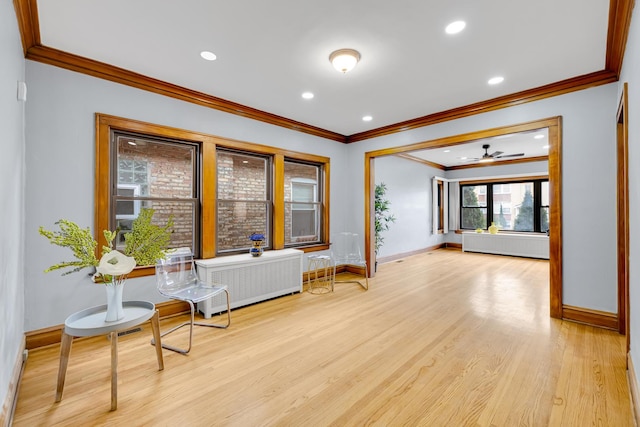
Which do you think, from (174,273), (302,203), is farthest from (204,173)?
(302,203)

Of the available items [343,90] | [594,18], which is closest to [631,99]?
[594,18]

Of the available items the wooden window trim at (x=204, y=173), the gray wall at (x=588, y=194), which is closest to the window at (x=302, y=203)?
the wooden window trim at (x=204, y=173)

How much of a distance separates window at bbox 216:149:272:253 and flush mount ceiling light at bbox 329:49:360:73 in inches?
79.4

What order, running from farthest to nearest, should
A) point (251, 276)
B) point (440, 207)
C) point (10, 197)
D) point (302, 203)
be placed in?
point (440, 207) → point (302, 203) → point (251, 276) → point (10, 197)

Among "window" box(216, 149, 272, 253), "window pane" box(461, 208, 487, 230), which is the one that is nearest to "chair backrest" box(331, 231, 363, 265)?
"window" box(216, 149, 272, 253)

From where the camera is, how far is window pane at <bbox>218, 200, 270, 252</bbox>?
4.00 meters

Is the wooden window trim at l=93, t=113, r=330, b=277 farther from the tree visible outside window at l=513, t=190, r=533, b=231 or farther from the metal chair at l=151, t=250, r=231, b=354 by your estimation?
the tree visible outside window at l=513, t=190, r=533, b=231

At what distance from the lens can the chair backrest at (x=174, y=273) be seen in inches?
112

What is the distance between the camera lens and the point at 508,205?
817 cm

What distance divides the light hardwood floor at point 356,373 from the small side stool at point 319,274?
93 cm

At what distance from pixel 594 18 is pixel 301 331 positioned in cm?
359

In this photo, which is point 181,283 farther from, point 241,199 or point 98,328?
point 241,199

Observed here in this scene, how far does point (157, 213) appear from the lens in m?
3.43

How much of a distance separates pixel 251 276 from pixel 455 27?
3343mm
